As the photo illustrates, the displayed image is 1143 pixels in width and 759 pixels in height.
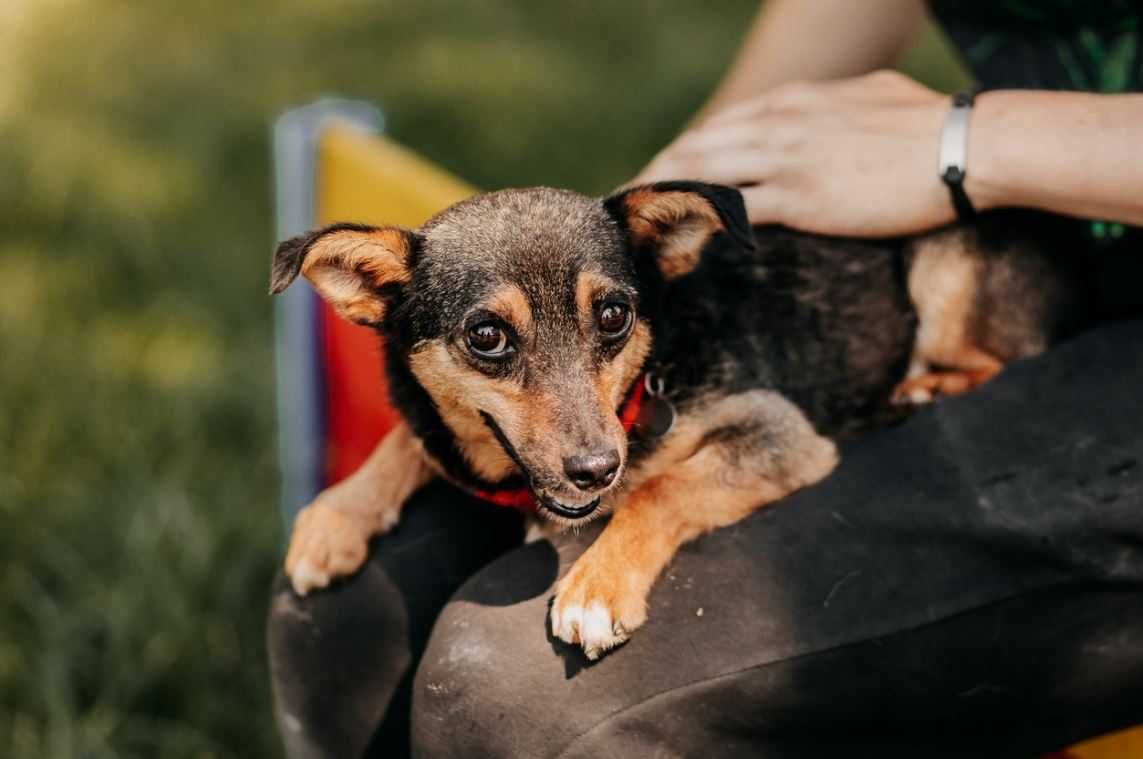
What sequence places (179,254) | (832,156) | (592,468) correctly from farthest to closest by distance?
(179,254) < (832,156) < (592,468)

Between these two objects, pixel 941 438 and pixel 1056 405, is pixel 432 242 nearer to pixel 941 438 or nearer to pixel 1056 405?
pixel 941 438

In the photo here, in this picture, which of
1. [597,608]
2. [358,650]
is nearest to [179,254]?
[358,650]

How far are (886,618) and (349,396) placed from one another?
6.43ft

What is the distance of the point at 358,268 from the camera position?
2.20m

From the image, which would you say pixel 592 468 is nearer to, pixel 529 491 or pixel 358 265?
pixel 529 491

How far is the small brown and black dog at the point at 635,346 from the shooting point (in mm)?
1986

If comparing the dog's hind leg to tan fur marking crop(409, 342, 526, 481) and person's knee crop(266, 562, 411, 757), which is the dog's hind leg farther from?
person's knee crop(266, 562, 411, 757)

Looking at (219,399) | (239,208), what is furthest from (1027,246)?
(239,208)

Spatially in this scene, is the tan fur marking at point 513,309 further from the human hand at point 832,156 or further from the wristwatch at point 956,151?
the wristwatch at point 956,151

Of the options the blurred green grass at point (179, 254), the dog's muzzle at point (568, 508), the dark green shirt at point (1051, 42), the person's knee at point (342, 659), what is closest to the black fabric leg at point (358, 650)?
the person's knee at point (342, 659)

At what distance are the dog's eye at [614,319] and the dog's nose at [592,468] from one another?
0.28 metres

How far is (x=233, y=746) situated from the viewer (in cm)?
292

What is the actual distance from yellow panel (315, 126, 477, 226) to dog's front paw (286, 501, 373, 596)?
38.8 inches

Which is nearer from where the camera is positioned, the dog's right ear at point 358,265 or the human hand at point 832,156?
the dog's right ear at point 358,265
